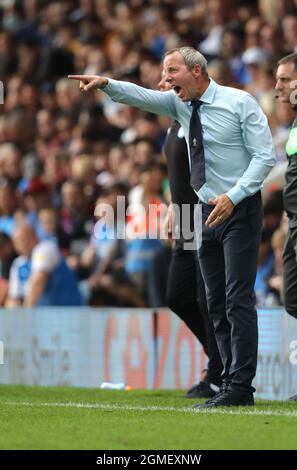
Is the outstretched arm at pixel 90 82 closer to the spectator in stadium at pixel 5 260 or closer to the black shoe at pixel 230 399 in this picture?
the black shoe at pixel 230 399

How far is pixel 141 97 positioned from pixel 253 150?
30.3 inches

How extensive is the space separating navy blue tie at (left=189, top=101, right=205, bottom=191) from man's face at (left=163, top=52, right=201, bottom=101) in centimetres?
9

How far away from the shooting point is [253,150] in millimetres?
7074

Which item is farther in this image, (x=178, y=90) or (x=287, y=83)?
(x=287, y=83)

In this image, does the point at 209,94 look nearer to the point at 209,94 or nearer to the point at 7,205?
the point at 209,94

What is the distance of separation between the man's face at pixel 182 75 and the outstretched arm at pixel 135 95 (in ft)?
0.59

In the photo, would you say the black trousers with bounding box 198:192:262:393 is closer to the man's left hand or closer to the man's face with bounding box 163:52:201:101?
the man's left hand

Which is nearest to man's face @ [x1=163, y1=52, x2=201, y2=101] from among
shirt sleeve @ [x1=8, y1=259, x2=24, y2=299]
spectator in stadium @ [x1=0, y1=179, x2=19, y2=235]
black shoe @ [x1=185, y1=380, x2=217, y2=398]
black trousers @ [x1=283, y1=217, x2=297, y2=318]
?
black trousers @ [x1=283, y1=217, x2=297, y2=318]

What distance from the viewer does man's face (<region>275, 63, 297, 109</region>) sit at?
25.1 feet

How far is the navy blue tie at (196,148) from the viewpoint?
284 inches

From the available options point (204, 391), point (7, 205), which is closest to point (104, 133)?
point (7, 205)

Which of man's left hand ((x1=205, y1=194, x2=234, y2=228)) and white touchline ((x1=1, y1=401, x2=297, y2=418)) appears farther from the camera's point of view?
man's left hand ((x1=205, y1=194, x2=234, y2=228))

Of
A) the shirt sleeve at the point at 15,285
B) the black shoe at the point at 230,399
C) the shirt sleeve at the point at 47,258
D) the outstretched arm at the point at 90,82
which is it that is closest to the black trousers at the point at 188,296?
the black shoe at the point at 230,399

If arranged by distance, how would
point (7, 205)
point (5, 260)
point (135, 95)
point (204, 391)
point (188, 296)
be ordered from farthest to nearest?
point (7, 205)
point (5, 260)
point (188, 296)
point (204, 391)
point (135, 95)
